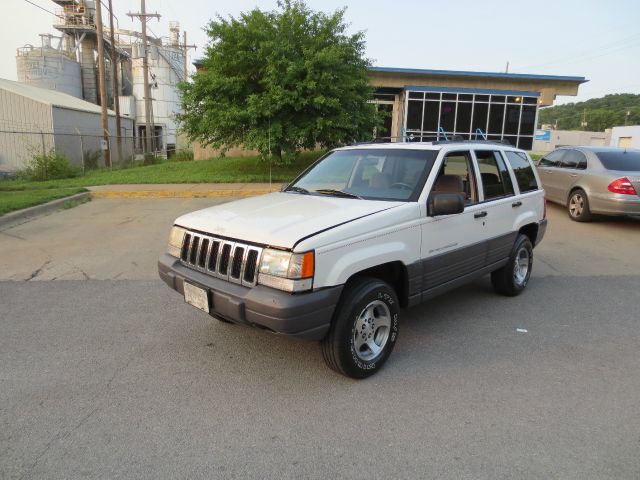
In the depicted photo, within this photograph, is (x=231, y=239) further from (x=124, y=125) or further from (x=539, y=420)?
(x=124, y=125)

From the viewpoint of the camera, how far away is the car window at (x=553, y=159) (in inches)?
435

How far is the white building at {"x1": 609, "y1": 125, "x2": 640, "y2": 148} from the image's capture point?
50312 millimetres

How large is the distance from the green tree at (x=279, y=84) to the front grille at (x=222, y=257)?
438 inches

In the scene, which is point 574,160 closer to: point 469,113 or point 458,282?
point 458,282

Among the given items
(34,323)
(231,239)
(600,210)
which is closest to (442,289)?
(231,239)

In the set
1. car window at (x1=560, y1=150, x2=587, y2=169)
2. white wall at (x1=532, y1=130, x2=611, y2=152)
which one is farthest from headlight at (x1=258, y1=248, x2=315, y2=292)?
white wall at (x1=532, y1=130, x2=611, y2=152)

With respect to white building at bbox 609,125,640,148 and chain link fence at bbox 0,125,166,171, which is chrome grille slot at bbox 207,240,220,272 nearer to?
chain link fence at bbox 0,125,166,171

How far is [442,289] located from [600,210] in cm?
687

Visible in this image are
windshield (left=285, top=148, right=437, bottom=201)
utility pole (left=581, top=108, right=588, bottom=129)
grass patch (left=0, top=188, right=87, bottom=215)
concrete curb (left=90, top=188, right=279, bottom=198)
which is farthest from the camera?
utility pole (left=581, top=108, right=588, bottom=129)

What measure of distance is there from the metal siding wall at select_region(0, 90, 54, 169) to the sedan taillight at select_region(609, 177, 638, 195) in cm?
2405

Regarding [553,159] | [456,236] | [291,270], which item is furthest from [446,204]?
[553,159]

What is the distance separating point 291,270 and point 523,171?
147 inches

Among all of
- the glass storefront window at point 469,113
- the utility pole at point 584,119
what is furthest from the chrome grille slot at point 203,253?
the utility pole at point 584,119

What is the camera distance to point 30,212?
1012 centimetres
